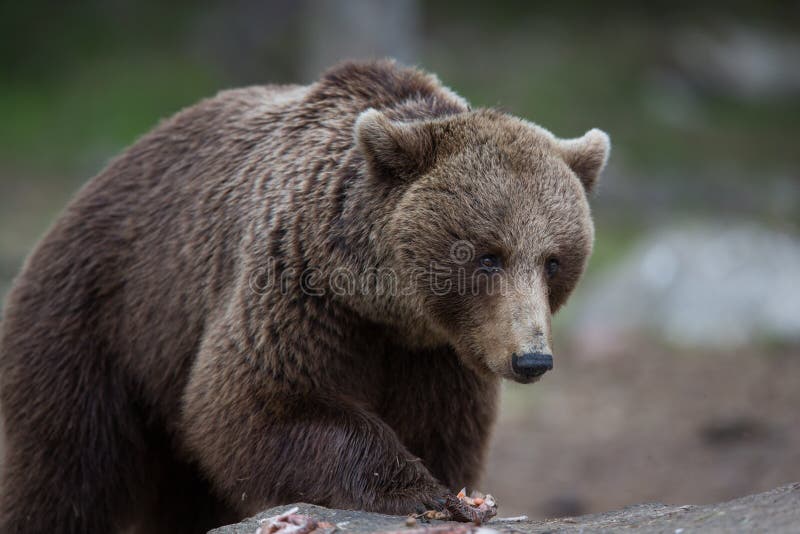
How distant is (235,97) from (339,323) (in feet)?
6.14

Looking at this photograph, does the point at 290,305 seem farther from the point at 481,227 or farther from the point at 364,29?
the point at 364,29

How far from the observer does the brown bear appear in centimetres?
508

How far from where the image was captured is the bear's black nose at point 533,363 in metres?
4.70

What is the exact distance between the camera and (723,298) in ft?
→ 40.3

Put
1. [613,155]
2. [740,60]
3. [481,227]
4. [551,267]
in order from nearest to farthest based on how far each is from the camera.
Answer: [481,227], [551,267], [613,155], [740,60]

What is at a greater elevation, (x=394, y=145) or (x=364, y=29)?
(x=394, y=145)

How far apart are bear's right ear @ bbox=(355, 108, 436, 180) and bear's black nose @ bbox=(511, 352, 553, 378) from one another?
112cm

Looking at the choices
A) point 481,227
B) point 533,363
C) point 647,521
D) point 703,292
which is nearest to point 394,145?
point 481,227

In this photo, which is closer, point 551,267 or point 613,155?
point 551,267

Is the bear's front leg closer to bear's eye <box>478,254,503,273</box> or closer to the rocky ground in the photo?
the rocky ground

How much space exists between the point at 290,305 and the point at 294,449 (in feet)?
2.33

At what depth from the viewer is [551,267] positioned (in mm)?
5160

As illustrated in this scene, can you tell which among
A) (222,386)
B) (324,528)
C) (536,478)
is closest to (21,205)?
(536,478)

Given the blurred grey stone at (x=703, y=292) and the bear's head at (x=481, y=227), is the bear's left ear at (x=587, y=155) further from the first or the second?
the blurred grey stone at (x=703, y=292)
